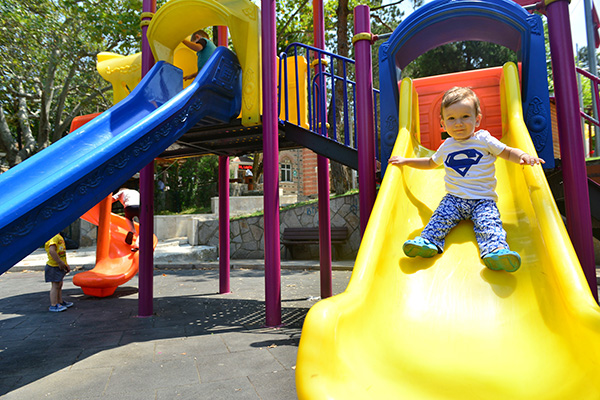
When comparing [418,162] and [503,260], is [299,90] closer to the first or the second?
[418,162]

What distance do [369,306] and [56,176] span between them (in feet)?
7.22

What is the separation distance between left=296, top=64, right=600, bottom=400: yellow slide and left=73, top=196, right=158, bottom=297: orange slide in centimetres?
449

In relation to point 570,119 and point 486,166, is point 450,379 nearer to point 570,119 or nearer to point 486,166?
point 486,166

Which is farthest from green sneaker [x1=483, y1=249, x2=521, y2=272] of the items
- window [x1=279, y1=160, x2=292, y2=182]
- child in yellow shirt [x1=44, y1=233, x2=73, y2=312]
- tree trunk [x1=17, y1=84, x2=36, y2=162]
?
window [x1=279, y1=160, x2=292, y2=182]

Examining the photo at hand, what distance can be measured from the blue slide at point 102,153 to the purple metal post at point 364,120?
1.50 metres

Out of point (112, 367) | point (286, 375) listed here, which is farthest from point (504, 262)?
point (112, 367)

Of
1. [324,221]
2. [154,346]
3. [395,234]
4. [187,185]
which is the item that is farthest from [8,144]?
[395,234]

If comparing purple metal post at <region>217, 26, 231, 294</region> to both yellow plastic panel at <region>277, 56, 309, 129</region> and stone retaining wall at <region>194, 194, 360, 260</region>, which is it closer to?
yellow plastic panel at <region>277, 56, 309, 129</region>

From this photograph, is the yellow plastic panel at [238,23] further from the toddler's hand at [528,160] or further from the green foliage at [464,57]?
the green foliage at [464,57]

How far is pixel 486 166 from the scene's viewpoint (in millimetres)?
2643

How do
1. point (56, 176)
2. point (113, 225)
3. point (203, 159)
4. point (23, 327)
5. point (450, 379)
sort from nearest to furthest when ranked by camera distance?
point (450, 379) → point (56, 176) → point (23, 327) → point (113, 225) → point (203, 159)

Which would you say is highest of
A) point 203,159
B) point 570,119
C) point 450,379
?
point 203,159

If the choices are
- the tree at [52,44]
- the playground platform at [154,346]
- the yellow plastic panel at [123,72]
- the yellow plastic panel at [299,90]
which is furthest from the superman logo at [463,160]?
the tree at [52,44]

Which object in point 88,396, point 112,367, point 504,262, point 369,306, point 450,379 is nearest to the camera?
point 450,379
